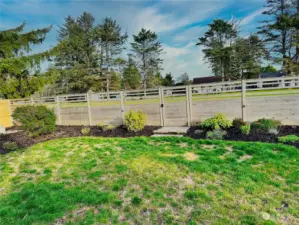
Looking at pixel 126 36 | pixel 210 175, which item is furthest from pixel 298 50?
pixel 210 175

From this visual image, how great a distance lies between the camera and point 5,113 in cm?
1033

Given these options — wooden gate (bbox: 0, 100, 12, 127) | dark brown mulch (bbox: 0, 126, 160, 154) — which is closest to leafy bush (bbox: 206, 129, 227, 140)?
dark brown mulch (bbox: 0, 126, 160, 154)

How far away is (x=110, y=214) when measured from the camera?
7.23ft

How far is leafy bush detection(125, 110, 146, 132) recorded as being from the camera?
22.2ft

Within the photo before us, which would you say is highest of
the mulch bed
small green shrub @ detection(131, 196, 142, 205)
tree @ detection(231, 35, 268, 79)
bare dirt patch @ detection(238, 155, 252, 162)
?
tree @ detection(231, 35, 268, 79)

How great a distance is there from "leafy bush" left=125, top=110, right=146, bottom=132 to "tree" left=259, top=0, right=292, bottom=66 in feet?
69.6

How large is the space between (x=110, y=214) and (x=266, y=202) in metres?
1.88

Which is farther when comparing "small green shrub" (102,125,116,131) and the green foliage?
the green foliage

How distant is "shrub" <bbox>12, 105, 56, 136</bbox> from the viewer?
21.8 feet

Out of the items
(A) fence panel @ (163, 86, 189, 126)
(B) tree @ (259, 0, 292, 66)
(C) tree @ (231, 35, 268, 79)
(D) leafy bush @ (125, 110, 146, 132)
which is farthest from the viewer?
(C) tree @ (231, 35, 268, 79)

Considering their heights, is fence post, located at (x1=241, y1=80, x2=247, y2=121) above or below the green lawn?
above

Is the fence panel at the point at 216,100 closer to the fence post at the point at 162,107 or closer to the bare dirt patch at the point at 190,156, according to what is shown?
the fence post at the point at 162,107

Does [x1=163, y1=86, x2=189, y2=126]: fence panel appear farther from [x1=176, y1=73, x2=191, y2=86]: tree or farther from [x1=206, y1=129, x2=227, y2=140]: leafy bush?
[x1=176, y1=73, x2=191, y2=86]: tree

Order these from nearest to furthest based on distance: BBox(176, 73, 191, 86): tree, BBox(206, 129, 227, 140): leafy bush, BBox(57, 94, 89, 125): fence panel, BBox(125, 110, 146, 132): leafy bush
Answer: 1. BBox(206, 129, 227, 140): leafy bush
2. BBox(125, 110, 146, 132): leafy bush
3. BBox(57, 94, 89, 125): fence panel
4. BBox(176, 73, 191, 86): tree
